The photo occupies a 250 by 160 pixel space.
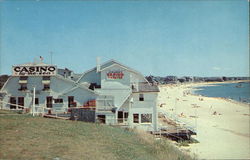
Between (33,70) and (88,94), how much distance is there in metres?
7.75

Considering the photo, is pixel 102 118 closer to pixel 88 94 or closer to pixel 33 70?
pixel 88 94

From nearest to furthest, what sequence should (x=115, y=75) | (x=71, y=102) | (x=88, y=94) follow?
1. (x=88, y=94)
2. (x=71, y=102)
3. (x=115, y=75)

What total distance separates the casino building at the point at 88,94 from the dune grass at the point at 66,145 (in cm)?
1105

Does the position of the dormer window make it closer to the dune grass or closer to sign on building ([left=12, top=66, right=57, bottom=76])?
sign on building ([left=12, top=66, right=57, bottom=76])

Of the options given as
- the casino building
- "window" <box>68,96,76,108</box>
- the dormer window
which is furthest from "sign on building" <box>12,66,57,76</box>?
"window" <box>68,96,76,108</box>

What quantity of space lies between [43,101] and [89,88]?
6314 millimetres

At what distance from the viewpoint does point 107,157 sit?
13250 mm

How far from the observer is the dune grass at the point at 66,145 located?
1211cm

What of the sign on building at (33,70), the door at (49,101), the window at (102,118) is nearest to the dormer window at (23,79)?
the sign on building at (33,70)

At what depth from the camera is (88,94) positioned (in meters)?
31.2

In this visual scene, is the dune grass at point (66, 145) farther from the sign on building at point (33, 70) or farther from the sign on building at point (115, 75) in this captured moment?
the sign on building at point (115, 75)

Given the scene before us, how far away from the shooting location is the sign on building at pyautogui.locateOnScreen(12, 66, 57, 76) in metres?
30.8

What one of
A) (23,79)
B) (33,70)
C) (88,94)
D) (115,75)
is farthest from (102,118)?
(23,79)

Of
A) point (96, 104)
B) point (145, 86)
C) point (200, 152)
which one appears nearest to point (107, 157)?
point (200, 152)
